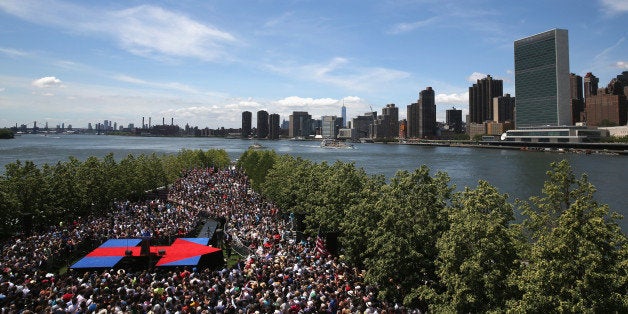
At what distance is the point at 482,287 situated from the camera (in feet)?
45.0

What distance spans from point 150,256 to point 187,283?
3.95 meters

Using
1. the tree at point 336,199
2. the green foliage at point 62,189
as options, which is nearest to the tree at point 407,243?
the tree at point 336,199

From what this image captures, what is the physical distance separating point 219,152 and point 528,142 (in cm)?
15502

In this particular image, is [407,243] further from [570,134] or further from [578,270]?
[570,134]

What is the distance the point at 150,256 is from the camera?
778 inches

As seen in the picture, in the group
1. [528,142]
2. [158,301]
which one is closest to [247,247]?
[158,301]

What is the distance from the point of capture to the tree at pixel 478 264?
13.4 metres

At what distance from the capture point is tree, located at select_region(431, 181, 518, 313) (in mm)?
13375

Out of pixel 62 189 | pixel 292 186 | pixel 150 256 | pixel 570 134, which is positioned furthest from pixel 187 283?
pixel 570 134

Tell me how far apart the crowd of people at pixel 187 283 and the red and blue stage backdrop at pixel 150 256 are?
0.38m

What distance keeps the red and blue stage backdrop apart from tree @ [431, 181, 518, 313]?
1010 centimetres

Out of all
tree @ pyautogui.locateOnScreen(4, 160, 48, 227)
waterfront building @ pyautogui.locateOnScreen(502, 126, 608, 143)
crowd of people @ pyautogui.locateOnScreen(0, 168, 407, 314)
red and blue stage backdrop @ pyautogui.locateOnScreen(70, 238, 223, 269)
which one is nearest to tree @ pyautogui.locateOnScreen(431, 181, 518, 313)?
crowd of people @ pyautogui.locateOnScreen(0, 168, 407, 314)

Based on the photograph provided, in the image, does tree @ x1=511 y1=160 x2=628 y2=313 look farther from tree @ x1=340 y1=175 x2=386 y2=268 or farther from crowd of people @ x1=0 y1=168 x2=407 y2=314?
tree @ x1=340 y1=175 x2=386 y2=268

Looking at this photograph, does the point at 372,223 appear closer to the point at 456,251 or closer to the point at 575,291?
the point at 456,251
